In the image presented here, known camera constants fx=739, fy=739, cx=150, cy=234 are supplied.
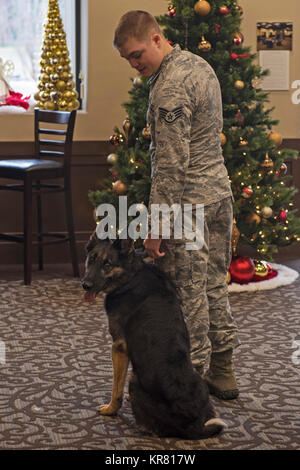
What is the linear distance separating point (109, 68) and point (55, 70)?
0.42 meters

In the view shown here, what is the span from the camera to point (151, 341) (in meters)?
2.61

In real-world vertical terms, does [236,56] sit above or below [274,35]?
below

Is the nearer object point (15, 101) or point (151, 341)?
point (151, 341)

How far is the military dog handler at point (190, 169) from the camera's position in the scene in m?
2.58

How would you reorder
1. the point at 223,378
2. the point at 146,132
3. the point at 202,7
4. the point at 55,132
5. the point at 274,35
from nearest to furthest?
1. the point at 223,378
2. the point at 202,7
3. the point at 146,132
4. the point at 55,132
5. the point at 274,35

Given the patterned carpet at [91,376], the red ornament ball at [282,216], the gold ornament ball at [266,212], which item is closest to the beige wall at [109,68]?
the red ornament ball at [282,216]

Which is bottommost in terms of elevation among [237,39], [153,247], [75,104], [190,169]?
[153,247]

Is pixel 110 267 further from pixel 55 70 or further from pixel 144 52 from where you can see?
pixel 55 70

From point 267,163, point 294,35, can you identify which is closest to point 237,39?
point 267,163

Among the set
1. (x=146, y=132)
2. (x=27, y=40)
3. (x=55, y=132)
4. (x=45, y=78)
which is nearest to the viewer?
(x=146, y=132)

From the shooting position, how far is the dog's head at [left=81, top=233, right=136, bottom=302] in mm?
2658

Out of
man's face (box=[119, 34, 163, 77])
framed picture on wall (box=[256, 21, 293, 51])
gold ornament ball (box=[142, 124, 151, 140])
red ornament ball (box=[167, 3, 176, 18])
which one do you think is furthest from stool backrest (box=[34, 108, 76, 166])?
man's face (box=[119, 34, 163, 77])

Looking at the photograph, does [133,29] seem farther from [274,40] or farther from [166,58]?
[274,40]
